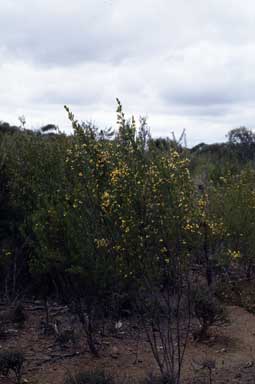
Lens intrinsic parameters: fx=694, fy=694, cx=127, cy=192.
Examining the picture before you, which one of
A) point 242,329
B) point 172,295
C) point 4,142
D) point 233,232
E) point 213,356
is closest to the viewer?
point 172,295

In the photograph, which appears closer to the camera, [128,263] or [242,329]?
[128,263]

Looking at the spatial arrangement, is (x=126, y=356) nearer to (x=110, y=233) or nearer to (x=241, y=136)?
(x=110, y=233)

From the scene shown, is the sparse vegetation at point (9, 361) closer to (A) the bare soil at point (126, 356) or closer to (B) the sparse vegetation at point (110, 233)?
(B) the sparse vegetation at point (110, 233)

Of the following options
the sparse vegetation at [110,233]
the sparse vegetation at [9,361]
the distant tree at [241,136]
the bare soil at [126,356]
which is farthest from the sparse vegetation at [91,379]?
the distant tree at [241,136]

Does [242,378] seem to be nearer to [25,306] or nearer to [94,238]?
[94,238]

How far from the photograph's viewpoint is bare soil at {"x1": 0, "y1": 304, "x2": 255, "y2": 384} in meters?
8.24

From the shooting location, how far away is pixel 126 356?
9.16m

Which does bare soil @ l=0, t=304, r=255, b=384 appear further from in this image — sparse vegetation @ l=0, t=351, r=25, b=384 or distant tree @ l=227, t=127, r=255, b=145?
distant tree @ l=227, t=127, r=255, b=145

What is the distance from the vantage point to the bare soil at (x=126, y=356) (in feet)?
27.0

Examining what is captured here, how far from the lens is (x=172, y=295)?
7.32m

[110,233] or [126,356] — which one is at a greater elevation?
[110,233]

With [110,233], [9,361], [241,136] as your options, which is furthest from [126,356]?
[241,136]

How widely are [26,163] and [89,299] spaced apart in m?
3.10

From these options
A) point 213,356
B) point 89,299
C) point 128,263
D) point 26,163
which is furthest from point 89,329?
point 26,163
